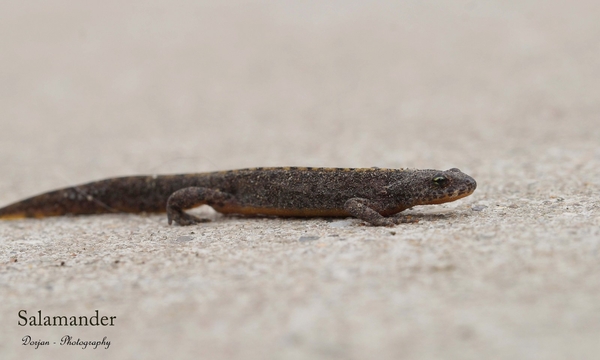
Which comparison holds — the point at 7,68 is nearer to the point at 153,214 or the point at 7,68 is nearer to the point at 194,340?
the point at 153,214

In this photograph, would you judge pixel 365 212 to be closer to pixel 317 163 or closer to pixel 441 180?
pixel 441 180

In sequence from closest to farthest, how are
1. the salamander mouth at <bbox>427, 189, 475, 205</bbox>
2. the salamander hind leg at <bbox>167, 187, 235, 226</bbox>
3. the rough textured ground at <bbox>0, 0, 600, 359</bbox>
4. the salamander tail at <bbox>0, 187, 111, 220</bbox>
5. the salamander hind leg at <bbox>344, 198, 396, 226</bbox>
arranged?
1. the rough textured ground at <bbox>0, 0, 600, 359</bbox>
2. the salamander hind leg at <bbox>344, 198, 396, 226</bbox>
3. the salamander mouth at <bbox>427, 189, 475, 205</bbox>
4. the salamander hind leg at <bbox>167, 187, 235, 226</bbox>
5. the salamander tail at <bbox>0, 187, 111, 220</bbox>

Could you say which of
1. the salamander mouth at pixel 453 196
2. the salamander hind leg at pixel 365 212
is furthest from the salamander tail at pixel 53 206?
the salamander mouth at pixel 453 196

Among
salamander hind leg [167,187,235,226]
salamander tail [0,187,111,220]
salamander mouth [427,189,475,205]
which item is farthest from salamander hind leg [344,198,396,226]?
salamander tail [0,187,111,220]

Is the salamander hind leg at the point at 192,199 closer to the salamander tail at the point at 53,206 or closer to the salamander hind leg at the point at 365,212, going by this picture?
the salamander tail at the point at 53,206

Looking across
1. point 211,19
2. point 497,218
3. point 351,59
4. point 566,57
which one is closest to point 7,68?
point 211,19

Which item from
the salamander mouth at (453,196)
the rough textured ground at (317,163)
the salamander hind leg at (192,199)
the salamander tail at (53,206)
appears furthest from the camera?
the salamander tail at (53,206)

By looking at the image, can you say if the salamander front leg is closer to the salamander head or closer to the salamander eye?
the salamander head

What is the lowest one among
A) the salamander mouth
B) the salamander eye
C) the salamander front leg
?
the salamander front leg
